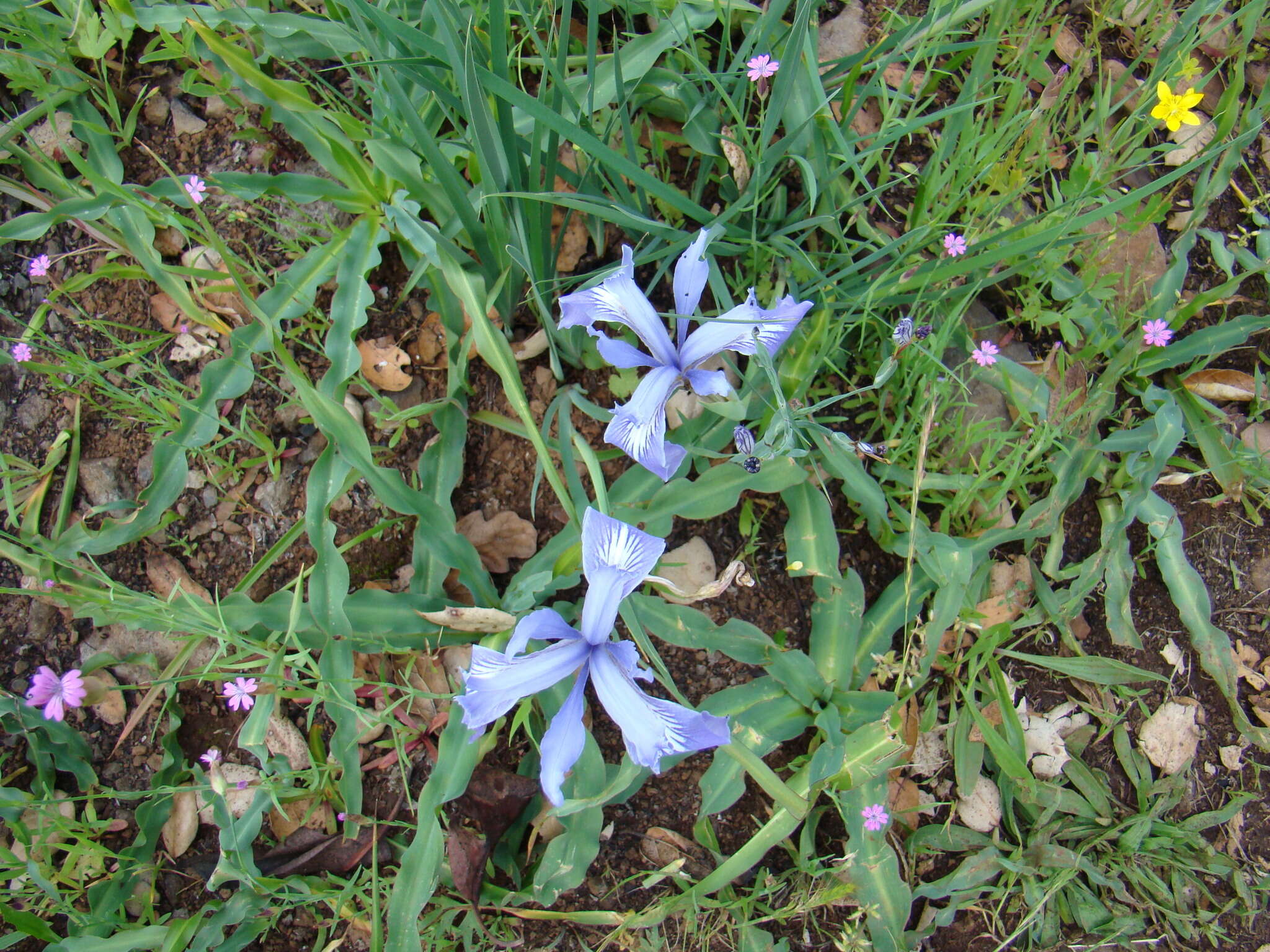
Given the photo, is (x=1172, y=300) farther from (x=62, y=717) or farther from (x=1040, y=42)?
(x=62, y=717)

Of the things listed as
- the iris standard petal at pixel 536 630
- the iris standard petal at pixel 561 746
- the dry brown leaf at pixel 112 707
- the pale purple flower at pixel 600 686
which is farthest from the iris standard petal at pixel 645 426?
the dry brown leaf at pixel 112 707

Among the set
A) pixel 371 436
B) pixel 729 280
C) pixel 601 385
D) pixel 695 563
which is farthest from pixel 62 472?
pixel 729 280

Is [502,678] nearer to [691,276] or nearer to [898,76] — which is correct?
[691,276]

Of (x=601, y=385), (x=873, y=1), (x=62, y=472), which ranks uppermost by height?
(x=873, y=1)

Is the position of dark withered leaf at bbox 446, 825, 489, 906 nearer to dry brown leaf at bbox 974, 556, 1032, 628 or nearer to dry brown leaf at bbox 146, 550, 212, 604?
dry brown leaf at bbox 146, 550, 212, 604

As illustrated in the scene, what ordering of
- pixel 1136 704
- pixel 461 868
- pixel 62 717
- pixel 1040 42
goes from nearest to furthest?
pixel 461 868 < pixel 62 717 < pixel 1136 704 < pixel 1040 42

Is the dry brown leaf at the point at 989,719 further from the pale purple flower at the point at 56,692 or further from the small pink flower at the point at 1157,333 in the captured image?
the pale purple flower at the point at 56,692
